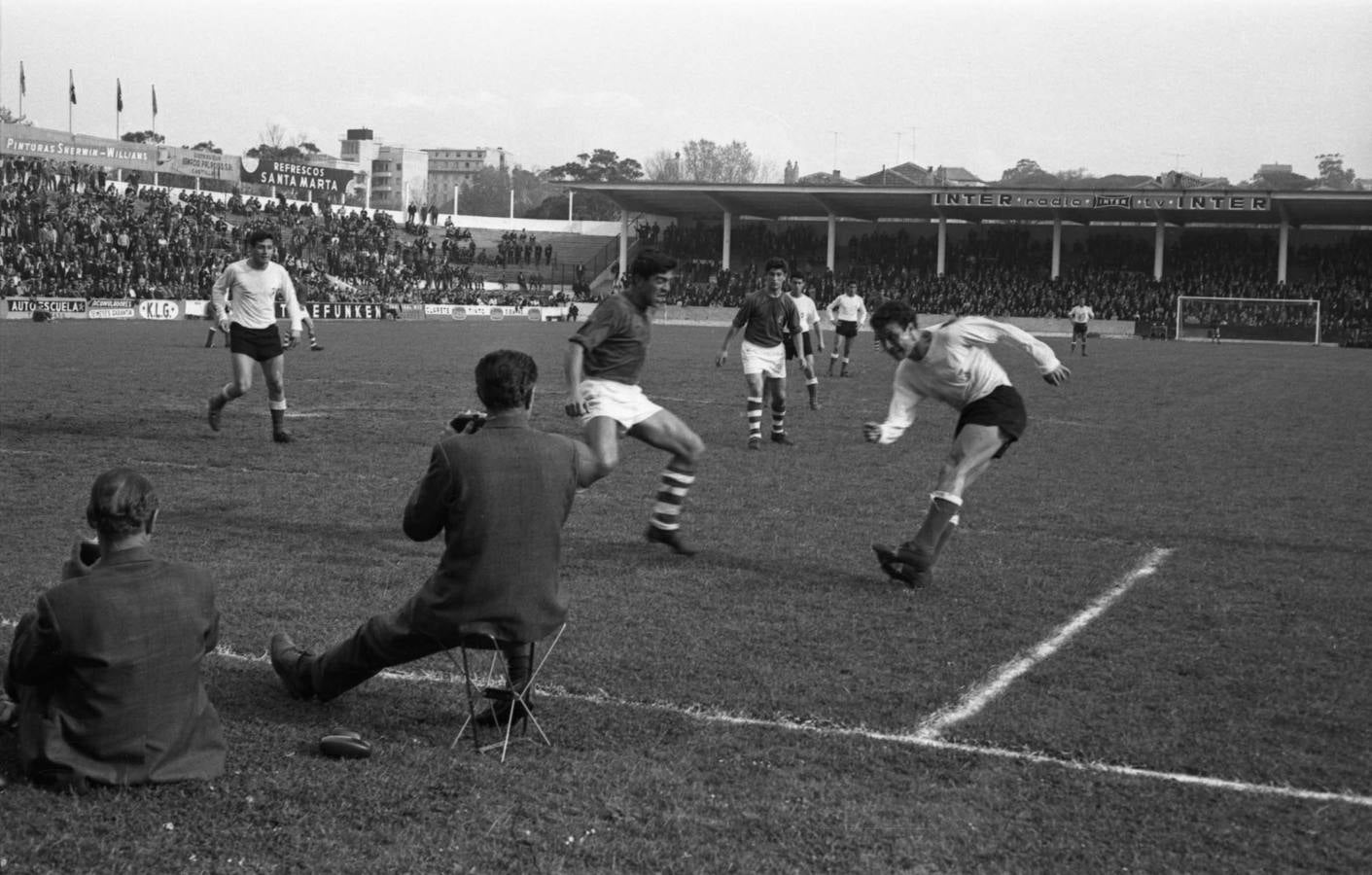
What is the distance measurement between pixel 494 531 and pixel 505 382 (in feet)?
1.79

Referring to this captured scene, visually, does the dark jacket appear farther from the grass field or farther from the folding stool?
the folding stool

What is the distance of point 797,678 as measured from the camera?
626 cm

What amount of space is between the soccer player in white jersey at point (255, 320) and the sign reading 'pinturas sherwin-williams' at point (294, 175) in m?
61.1

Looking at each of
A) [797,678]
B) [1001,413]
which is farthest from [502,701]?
[1001,413]

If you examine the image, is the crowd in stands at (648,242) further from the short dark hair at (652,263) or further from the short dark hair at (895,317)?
the short dark hair at (895,317)

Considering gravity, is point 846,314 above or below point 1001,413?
above

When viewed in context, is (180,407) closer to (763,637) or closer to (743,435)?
(743,435)

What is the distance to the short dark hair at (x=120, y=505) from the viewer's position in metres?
4.53

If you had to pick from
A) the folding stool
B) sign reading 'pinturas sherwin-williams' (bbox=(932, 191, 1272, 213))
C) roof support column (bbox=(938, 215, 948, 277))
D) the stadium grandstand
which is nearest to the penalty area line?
the folding stool

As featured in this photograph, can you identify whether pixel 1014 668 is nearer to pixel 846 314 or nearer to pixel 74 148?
pixel 846 314

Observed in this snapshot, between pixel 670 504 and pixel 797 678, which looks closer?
pixel 797 678

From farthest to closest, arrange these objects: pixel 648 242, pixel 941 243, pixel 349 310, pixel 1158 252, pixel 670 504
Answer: pixel 648 242 → pixel 941 243 → pixel 1158 252 → pixel 349 310 → pixel 670 504

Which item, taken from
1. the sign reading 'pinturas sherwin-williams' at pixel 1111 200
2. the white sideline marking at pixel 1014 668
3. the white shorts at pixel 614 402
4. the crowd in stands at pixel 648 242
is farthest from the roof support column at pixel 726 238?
the white sideline marking at pixel 1014 668

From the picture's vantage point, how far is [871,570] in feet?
28.7
